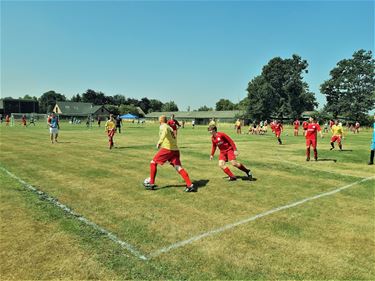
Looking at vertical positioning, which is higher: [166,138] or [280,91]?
[280,91]

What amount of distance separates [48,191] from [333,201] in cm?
698

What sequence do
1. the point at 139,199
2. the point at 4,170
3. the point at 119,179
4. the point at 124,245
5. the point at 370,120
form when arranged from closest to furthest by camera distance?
the point at 124,245 < the point at 139,199 < the point at 119,179 < the point at 4,170 < the point at 370,120

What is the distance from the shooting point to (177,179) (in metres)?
10.2

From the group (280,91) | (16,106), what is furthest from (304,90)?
(16,106)

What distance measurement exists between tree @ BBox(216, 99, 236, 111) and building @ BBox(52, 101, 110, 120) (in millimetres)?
60071

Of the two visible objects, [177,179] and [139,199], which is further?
[177,179]

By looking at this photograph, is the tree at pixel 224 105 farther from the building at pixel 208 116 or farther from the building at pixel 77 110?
the building at pixel 77 110

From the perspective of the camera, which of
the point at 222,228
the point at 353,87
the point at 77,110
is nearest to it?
the point at 222,228

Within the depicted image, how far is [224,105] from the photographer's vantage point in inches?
6339

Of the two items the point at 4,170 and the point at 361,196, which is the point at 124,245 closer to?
the point at 361,196

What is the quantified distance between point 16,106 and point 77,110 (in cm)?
2109

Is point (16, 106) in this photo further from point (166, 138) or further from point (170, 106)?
point (166, 138)

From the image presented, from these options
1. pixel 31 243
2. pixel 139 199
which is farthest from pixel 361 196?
pixel 31 243

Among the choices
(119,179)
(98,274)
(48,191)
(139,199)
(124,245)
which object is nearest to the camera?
(98,274)
